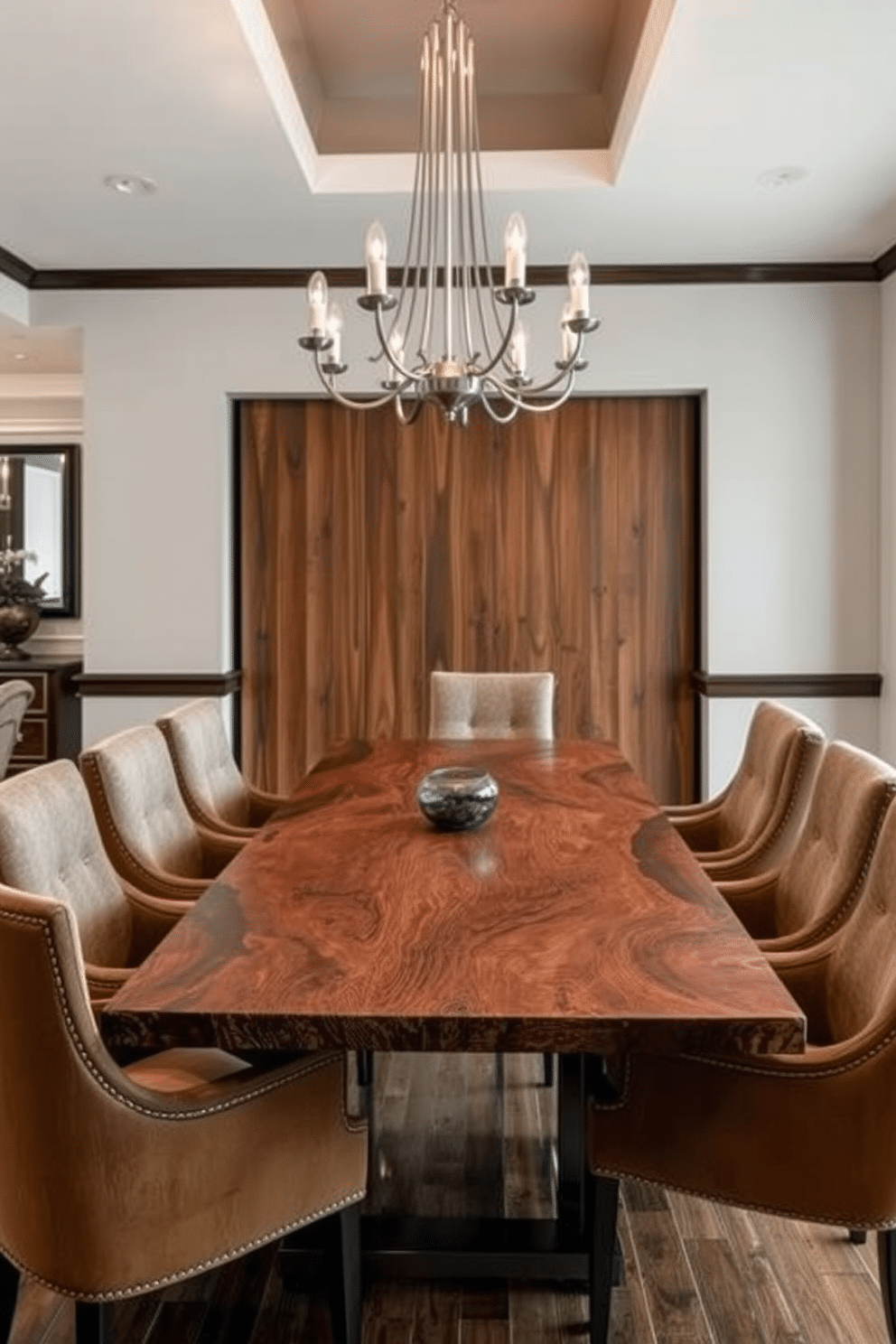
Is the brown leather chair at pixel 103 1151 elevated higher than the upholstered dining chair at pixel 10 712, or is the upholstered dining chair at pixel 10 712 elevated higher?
the upholstered dining chair at pixel 10 712

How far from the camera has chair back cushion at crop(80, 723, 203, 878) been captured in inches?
87.0

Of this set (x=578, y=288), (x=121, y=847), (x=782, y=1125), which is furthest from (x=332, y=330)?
(x=782, y=1125)

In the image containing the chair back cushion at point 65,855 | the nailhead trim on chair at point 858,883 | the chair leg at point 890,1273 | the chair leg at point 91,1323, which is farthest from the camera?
the nailhead trim on chair at point 858,883

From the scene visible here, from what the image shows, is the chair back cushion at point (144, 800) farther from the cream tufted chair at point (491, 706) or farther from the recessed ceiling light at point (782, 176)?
the recessed ceiling light at point (782, 176)

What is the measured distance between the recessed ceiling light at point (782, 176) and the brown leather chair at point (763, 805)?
5.32 feet

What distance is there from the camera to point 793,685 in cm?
430

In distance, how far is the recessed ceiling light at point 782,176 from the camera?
3.28 m

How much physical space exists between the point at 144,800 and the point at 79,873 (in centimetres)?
48

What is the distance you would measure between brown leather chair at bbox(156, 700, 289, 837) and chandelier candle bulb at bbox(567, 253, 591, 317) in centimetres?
139

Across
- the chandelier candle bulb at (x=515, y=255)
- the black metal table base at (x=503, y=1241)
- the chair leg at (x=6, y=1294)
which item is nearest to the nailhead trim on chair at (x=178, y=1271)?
the chair leg at (x=6, y=1294)

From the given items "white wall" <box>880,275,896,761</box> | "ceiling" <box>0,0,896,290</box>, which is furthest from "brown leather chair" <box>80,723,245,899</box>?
"white wall" <box>880,275,896,761</box>

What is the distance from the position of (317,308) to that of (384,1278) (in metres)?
1.89

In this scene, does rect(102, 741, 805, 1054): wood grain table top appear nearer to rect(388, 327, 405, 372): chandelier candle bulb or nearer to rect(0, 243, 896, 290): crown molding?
rect(388, 327, 405, 372): chandelier candle bulb

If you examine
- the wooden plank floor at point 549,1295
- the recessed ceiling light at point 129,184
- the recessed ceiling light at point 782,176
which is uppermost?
the recessed ceiling light at point 782,176
